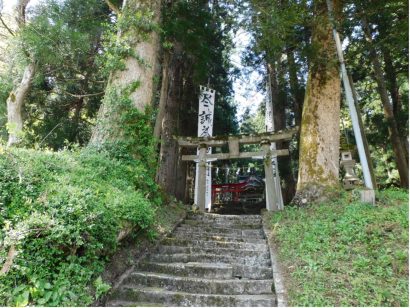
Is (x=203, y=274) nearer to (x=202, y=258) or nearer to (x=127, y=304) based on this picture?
(x=202, y=258)

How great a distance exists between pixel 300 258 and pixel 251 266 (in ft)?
2.50

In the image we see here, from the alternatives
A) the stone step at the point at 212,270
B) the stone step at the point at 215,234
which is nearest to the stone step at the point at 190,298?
the stone step at the point at 212,270

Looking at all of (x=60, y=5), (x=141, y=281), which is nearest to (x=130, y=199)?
(x=141, y=281)

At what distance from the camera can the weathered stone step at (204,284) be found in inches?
157

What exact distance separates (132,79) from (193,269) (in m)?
4.22

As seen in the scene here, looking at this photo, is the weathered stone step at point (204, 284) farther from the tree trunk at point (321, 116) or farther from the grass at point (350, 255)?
the tree trunk at point (321, 116)

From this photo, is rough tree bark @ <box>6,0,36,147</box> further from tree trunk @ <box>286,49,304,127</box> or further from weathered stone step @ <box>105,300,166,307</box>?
tree trunk @ <box>286,49,304,127</box>

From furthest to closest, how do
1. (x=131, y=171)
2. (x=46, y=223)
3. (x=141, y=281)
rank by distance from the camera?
(x=131, y=171), (x=141, y=281), (x=46, y=223)

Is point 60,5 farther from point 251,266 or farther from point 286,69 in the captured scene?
point 251,266

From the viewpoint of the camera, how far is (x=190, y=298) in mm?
3799

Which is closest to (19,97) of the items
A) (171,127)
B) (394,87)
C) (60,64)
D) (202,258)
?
(60,64)

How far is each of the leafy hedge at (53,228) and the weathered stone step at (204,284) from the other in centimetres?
71

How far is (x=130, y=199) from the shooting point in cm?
436

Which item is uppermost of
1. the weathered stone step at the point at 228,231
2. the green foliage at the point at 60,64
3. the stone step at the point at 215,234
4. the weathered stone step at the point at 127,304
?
the green foliage at the point at 60,64
